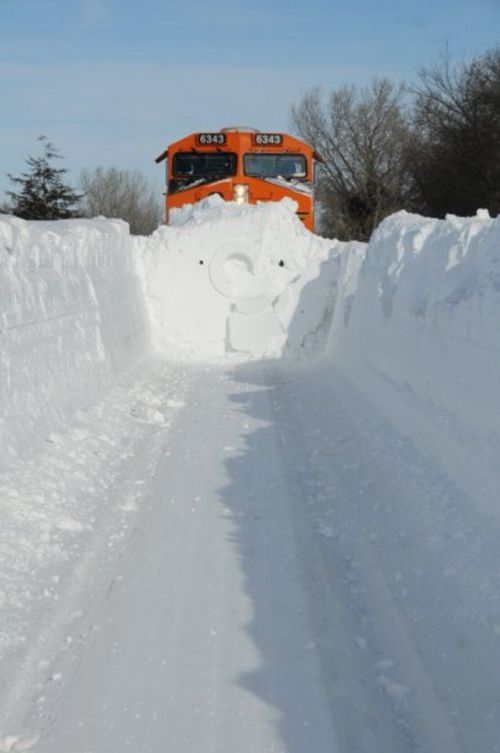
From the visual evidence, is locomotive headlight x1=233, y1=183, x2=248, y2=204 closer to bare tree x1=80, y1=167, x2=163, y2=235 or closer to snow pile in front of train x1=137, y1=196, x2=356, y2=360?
snow pile in front of train x1=137, y1=196, x2=356, y2=360

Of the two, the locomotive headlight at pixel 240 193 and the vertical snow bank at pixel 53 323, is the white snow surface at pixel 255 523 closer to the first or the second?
the vertical snow bank at pixel 53 323

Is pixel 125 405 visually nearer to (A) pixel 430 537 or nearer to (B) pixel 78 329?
(B) pixel 78 329

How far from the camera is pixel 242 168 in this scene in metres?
18.0

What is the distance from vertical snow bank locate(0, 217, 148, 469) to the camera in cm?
689

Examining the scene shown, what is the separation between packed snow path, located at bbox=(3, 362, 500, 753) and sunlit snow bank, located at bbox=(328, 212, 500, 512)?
29 centimetres

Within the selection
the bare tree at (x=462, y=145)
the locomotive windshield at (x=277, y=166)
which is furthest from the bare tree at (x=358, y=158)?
the locomotive windshield at (x=277, y=166)

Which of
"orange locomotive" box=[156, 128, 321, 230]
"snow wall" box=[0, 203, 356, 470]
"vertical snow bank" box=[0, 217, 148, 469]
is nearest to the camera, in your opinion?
"vertical snow bank" box=[0, 217, 148, 469]

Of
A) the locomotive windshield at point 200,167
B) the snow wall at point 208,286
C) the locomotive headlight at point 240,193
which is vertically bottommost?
the snow wall at point 208,286

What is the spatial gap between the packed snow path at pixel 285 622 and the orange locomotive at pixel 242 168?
11.3 metres

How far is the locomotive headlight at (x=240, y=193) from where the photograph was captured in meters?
17.7

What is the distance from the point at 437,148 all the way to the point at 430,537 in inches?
1671

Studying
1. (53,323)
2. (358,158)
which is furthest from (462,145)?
(53,323)

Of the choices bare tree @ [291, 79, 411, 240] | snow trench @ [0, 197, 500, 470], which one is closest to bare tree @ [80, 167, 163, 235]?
bare tree @ [291, 79, 411, 240]

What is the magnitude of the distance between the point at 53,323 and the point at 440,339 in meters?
3.24
